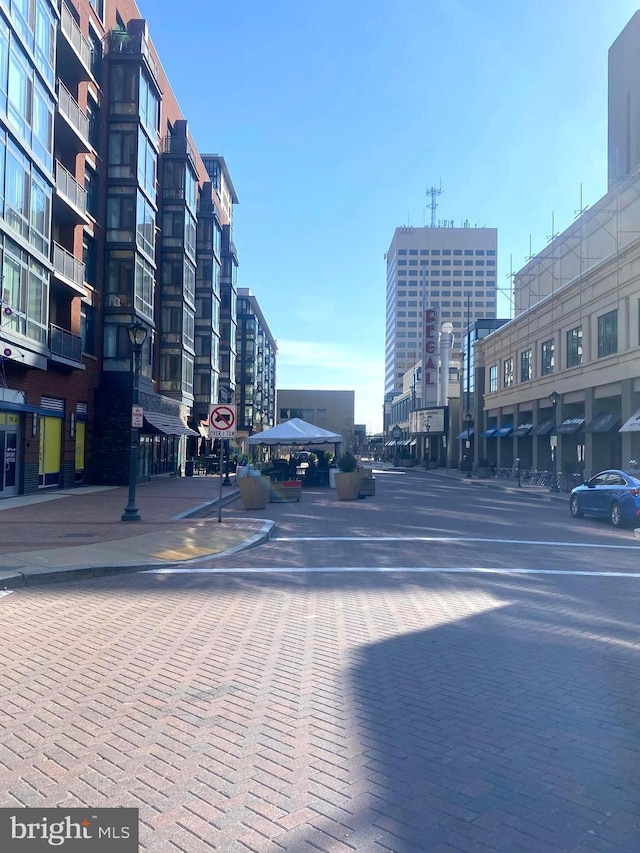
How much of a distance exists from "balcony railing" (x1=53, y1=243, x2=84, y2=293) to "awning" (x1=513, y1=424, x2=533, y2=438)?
97.2 feet

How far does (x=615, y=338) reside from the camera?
111 feet

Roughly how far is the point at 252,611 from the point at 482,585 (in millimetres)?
3402

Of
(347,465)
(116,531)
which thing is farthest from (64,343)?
(116,531)

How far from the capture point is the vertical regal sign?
229ft

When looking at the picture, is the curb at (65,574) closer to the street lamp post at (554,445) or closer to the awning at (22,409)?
the awning at (22,409)

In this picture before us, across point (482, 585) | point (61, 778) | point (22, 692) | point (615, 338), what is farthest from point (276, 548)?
point (615, 338)

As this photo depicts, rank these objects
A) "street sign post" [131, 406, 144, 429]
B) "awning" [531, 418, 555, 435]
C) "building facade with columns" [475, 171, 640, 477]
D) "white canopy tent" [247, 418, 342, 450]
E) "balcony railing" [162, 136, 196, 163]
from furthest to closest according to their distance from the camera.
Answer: "awning" [531, 418, 555, 435] < "balcony railing" [162, 136, 196, 163] < "building facade with columns" [475, 171, 640, 477] < "white canopy tent" [247, 418, 342, 450] < "street sign post" [131, 406, 144, 429]

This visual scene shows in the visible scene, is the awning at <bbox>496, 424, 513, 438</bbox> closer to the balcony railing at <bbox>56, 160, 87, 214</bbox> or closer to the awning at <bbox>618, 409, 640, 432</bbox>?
the awning at <bbox>618, 409, 640, 432</bbox>

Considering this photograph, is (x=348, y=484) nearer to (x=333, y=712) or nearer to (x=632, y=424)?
(x=632, y=424)

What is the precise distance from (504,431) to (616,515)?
108 feet

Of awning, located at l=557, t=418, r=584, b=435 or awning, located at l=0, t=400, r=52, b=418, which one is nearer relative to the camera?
awning, located at l=0, t=400, r=52, b=418

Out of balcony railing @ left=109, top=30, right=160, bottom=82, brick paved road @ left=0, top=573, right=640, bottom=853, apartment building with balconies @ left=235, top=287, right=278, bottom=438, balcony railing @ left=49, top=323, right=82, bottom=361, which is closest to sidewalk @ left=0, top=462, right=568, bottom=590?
brick paved road @ left=0, top=573, right=640, bottom=853

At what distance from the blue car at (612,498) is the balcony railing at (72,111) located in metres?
22.6

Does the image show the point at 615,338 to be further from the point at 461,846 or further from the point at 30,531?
the point at 461,846
